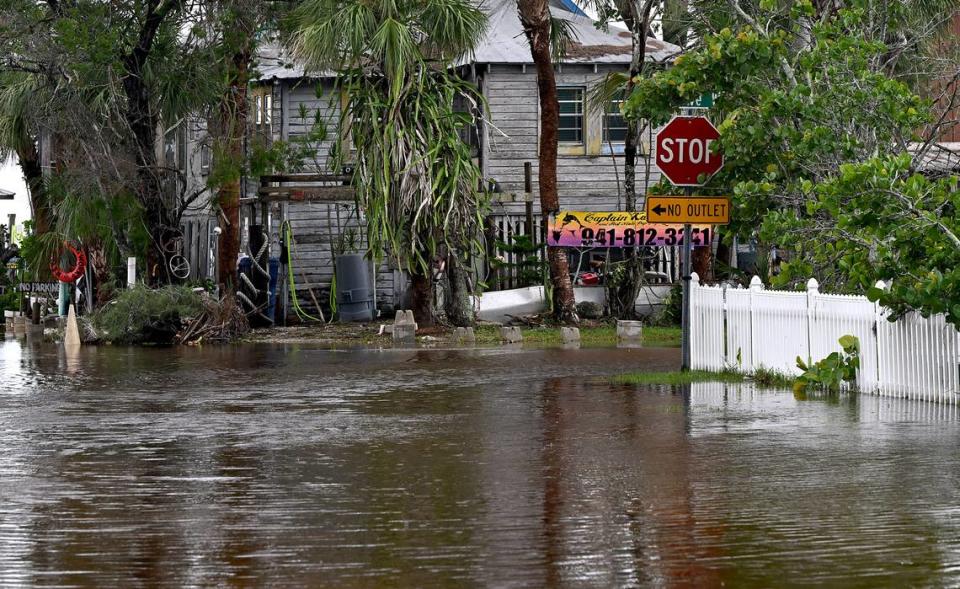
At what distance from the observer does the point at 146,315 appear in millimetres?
27047

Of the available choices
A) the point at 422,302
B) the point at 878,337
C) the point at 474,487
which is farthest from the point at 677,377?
the point at 422,302

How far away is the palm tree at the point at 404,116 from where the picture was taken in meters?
27.2

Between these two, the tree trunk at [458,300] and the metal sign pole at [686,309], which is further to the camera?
the tree trunk at [458,300]

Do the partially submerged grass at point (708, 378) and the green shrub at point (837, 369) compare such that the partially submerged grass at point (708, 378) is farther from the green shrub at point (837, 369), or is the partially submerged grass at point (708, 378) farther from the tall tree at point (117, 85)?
the tall tree at point (117, 85)

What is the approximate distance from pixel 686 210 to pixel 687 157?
931mm

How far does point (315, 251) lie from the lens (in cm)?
3759

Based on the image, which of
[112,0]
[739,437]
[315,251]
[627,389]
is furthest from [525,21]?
[739,437]

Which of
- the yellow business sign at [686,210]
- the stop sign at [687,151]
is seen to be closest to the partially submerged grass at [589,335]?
the stop sign at [687,151]

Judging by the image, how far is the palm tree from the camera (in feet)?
89.2

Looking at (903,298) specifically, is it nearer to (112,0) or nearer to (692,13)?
(692,13)

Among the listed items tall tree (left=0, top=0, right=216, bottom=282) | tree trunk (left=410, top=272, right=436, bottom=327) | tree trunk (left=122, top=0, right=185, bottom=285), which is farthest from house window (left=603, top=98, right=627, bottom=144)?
tree trunk (left=122, top=0, right=185, bottom=285)

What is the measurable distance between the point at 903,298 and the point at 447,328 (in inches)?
603

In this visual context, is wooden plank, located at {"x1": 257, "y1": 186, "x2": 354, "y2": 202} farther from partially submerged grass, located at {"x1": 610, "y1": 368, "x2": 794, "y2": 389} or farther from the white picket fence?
partially submerged grass, located at {"x1": 610, "y1": 368, "x2": 794, "y2": 389}

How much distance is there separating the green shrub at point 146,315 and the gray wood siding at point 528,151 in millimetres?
9561
